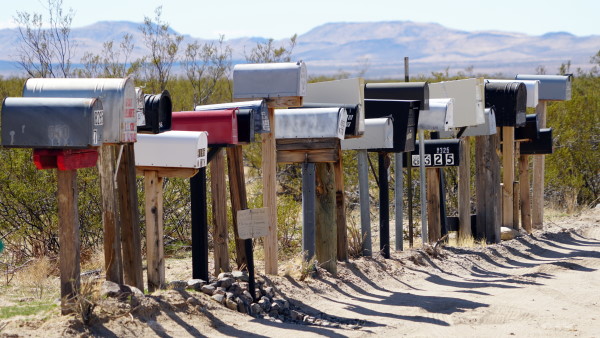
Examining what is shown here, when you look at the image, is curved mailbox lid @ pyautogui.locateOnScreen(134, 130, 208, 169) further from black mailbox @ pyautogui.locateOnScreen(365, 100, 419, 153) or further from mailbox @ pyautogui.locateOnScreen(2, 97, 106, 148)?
black mailbox @ pyautogui.locateOnScreen(365, 100, 419, 153)

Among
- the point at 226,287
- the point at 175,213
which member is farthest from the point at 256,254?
the point at 226,287

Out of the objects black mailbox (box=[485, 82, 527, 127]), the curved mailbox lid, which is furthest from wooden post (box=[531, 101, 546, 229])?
the curved mailbox lid

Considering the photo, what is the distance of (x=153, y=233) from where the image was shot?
7.24 meters

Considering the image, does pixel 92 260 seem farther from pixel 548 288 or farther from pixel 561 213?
pixel 561 213

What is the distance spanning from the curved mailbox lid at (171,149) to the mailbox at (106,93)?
72 centimetres

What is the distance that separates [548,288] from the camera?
9.20 metres

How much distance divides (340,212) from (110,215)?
351 centimetres

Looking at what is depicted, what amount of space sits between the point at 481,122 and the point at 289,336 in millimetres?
5858

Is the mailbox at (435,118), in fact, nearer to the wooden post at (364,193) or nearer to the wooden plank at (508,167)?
the wooden post at (364,193)

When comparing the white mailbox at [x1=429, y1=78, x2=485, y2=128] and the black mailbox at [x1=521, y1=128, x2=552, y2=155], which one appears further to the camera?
the black mailbox at [x1=521, y1=128, x2=552, y2=155]

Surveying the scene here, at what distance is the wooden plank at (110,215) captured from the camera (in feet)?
21.6

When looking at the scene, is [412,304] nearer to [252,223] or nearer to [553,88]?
[252,223]

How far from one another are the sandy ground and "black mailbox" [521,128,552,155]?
214 centimetres

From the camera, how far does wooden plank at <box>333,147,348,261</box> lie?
30.7 ft
